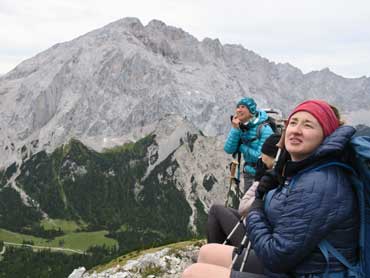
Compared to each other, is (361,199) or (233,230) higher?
(361,199)

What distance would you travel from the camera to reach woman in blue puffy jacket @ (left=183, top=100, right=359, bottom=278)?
4.91 m

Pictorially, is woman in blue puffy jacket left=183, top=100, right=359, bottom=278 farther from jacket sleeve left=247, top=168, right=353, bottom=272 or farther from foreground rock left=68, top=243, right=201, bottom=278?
foreground rock left=68, top=243, right=201, bottom=278

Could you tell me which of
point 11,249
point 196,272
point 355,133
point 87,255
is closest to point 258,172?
point 196,272

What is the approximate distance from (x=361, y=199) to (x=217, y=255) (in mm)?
2725

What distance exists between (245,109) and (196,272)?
639cm

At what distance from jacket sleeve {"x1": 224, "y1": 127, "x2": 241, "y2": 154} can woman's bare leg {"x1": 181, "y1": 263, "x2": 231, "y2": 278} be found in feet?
20.1

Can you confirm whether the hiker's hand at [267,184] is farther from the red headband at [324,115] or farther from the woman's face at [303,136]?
the red headband at [324,115]

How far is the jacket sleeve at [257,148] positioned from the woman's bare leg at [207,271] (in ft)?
18.3

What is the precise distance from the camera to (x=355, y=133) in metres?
5.27

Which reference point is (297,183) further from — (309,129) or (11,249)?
(11,249)

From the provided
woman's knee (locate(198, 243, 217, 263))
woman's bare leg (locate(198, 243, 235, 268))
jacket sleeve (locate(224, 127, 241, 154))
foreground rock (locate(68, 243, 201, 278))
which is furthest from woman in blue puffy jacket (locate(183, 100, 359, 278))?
foreground rock (locate(68, 243, 201, 278))

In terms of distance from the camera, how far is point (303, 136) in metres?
5.36

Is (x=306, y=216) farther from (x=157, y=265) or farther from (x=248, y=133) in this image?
(x=157, y=265)

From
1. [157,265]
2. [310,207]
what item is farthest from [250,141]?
[310,207]
